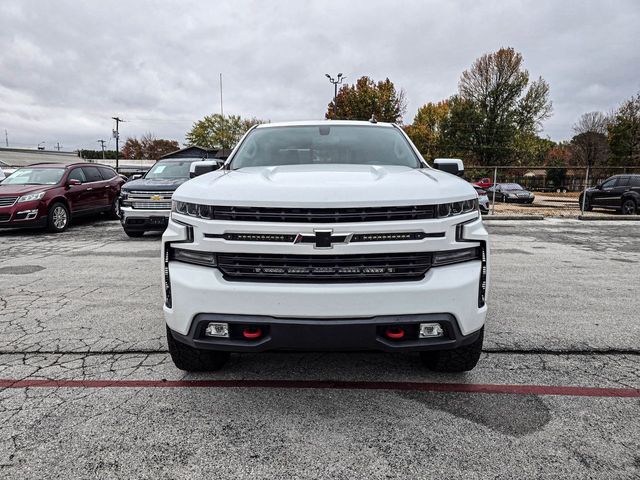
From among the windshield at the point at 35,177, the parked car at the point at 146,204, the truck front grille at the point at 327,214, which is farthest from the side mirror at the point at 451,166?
the windshield at the point at 35,177

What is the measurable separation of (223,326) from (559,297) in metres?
4.27

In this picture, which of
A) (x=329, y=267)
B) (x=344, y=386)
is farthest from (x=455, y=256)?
(x=344, y=386)

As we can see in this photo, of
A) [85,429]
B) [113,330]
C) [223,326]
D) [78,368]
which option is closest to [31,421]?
[85,429]

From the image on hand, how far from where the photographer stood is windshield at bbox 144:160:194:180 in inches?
409

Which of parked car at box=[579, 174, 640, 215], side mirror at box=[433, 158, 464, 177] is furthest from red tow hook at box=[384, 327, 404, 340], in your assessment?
parked car at box=[579, 174, 640, 215]

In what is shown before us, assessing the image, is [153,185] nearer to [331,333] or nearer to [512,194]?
[331,333]

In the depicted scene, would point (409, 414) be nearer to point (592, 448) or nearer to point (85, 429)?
point (592, 448)

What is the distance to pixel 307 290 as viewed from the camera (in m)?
2.33

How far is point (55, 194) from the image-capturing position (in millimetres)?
10633

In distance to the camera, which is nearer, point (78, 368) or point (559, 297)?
point (78, 368)

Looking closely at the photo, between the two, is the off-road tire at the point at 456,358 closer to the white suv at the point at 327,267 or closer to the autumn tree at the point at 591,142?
the white suv at the point at 327,267

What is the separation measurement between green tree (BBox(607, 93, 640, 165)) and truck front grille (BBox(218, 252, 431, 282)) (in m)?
43.6

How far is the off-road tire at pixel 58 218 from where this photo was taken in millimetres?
10500

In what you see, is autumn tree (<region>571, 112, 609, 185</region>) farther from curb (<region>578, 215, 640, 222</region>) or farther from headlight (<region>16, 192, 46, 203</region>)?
headlight (<region>16, 192, 46, 203</region>)
